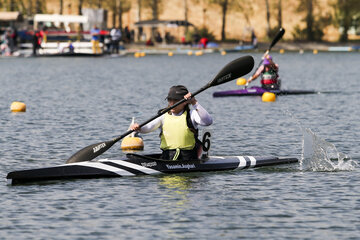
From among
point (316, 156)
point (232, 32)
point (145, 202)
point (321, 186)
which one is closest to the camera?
point (145, 202)

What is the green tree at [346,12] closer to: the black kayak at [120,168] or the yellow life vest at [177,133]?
the black kayak at [120,168]

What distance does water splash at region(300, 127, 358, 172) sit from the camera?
17.9 meters

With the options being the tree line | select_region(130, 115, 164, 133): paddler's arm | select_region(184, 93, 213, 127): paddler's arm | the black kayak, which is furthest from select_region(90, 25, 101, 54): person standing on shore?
select_region(184, 93, 213, 127): paddler's arm

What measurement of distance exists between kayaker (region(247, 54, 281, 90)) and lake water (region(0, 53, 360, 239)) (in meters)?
0.88

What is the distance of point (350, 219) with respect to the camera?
13.2 metres

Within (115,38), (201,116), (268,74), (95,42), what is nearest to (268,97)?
(268,74)

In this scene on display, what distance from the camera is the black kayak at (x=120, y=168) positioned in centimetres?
1566

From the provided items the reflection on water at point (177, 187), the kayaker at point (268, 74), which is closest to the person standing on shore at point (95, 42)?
the kayaker at point (268, 74)

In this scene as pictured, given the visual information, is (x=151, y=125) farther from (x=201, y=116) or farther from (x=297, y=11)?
(x=297, y=11)

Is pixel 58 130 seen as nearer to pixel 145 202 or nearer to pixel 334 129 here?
pixel 334 129

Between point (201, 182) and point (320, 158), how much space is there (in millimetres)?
3321

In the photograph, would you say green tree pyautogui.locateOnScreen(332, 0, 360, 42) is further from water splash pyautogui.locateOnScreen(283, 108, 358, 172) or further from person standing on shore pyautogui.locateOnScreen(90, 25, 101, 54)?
water splash pyautogui.locateOnScreen(283, 108, 358, 172)

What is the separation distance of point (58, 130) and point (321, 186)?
1078 centimetres

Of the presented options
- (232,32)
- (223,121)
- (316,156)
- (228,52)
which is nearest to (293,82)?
(223,121)
